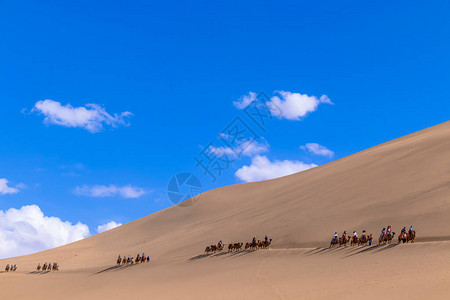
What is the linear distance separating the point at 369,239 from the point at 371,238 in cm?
11

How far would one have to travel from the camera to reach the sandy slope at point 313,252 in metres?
14.8

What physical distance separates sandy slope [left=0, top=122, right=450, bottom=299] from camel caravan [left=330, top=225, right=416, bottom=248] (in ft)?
2.34

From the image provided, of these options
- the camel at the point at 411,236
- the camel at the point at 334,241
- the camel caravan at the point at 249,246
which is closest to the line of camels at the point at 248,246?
A: the camel caravan at the point at 249,246

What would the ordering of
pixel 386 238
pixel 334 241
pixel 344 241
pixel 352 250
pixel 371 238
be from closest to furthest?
pixel 386 238 → pixel 352 250 → pixel 371 238 → pixel 344 241 → pixel 334 241

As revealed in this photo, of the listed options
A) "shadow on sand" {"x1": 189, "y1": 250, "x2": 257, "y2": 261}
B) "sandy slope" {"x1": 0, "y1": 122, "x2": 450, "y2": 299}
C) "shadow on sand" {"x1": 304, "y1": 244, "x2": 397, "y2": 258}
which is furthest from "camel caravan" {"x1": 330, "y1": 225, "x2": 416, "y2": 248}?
"shadow on sand" {"x1": 189, "y1": 250, "x2": 257, "y2": 261}

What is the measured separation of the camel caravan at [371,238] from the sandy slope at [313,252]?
2.34 feet

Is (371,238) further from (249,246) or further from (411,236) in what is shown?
(249,246)

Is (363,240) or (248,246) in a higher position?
(248,246)

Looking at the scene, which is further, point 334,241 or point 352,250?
point 334,241

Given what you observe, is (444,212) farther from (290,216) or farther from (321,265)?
(290,216)

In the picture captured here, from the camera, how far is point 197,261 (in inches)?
1043

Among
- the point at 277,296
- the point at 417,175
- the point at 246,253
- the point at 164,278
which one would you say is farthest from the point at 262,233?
the point at 277,296

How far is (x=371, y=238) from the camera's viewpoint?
19.9m

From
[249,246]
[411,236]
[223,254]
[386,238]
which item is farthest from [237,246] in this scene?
[411,236]
